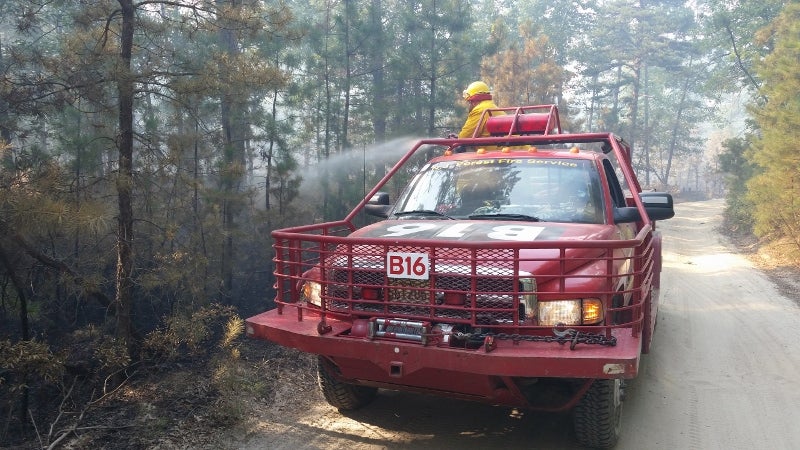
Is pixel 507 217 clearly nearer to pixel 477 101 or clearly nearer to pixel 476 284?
pixel 476 284

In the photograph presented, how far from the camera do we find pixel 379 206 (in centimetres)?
607

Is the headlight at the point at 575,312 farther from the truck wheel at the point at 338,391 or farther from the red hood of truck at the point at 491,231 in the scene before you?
the truck wheel at the point at 338,391

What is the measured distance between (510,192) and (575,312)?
1.74m

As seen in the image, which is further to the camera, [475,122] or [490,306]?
[475,122]

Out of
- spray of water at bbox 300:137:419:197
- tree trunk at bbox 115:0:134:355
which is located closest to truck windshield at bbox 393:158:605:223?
tree trunk at bbox 115:0:134:355

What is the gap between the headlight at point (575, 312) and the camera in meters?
3.83

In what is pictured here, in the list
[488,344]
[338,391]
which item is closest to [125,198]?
[338,391]

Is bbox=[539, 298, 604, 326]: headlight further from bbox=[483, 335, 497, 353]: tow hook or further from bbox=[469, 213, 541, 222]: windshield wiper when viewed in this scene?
bbox=[469, 213, 541, 222]: windshield wiper

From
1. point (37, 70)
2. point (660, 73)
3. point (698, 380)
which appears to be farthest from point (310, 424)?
point (660, 73)

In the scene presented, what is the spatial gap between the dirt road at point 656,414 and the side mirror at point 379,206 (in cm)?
179

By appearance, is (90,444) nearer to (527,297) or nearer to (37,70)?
(527,297)

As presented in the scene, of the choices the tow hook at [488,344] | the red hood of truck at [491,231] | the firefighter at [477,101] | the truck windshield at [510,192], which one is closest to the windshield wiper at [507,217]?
the truck windshield at [510,192]

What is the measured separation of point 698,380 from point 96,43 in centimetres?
723

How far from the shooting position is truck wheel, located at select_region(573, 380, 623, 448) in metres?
4.10
